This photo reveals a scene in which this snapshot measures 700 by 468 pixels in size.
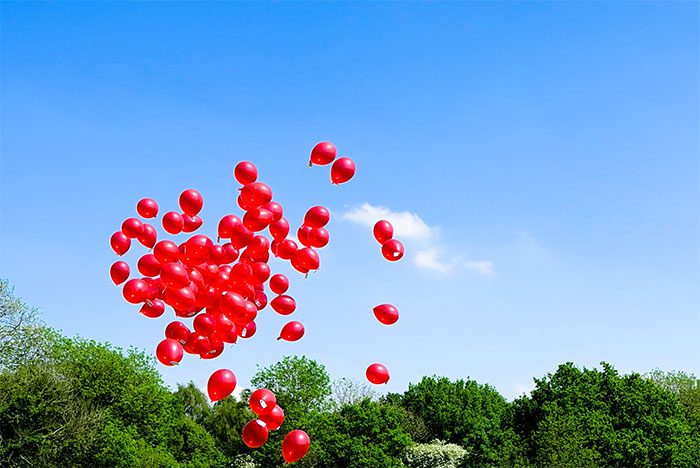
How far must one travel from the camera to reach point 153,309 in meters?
12.5

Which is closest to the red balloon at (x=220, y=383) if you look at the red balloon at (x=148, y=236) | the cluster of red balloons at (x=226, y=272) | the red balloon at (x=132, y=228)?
the cluster of red balloons at (x=226, y=272)

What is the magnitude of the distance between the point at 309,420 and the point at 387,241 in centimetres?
2813

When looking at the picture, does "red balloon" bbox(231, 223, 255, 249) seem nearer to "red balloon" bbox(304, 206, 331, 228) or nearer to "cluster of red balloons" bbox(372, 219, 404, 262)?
"red balloon" bbox(304, 206, 331, 228)

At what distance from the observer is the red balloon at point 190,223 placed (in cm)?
1291

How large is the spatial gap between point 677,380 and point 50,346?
47.4 metres

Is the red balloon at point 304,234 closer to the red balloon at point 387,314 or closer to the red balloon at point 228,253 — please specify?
the red balloon at point 228,253

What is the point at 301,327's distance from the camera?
42.9ft

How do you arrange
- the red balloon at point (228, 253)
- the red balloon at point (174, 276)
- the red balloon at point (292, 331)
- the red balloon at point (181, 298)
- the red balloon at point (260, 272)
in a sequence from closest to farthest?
the red balloon at point (174, 276) → the red balloon at point (181, 298) → the red balloon at point (228, 253) → the red balloon at point (260, 272) → the red balloon at point (292, 331)

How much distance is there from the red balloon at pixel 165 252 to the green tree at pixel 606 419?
21.0m

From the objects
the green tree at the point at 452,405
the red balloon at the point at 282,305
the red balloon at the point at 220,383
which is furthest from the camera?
the green tree at the point at 452,405

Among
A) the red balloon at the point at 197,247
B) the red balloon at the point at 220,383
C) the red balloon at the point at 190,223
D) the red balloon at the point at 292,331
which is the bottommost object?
the red balloon at the point at 220,383

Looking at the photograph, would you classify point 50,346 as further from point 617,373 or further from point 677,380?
point 677,380

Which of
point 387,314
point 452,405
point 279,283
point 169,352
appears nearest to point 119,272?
point 169,352

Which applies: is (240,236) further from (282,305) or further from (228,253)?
(282,305)
